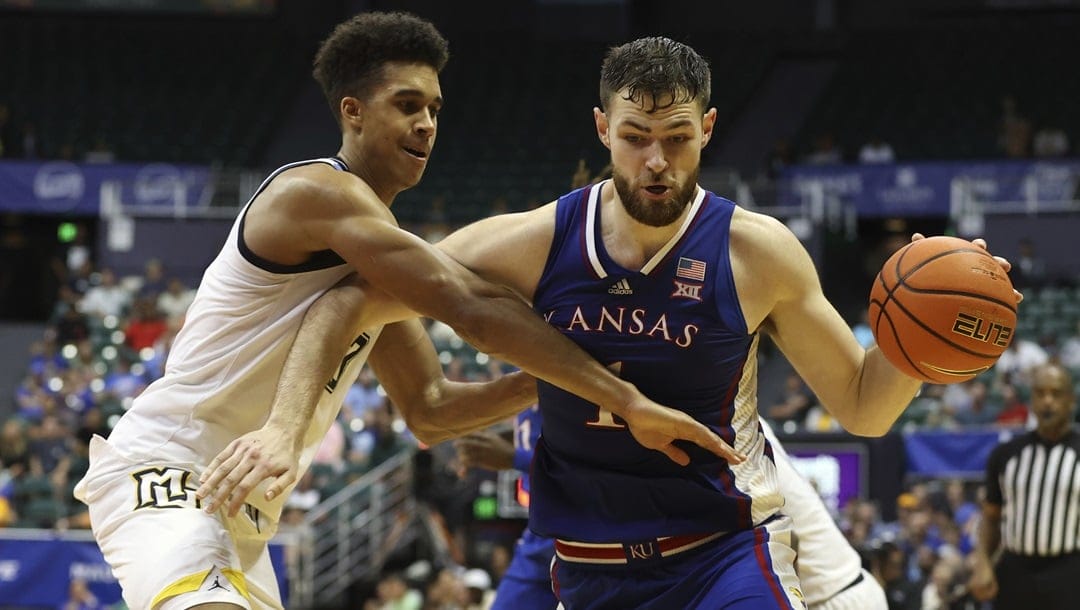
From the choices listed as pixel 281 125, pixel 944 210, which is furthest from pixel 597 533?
pixel 281 125

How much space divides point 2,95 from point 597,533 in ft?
79.6

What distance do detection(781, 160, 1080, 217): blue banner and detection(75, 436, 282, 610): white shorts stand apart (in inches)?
652

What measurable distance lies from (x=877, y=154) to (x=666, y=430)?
20098 millimetres

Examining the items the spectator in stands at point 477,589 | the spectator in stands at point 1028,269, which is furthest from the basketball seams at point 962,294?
the spectator in stands at point 1028,269

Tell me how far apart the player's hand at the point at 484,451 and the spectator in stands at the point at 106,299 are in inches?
583

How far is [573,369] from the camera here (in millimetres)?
3748

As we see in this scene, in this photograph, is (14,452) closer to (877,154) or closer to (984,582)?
(984,582)

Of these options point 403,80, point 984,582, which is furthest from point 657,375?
point 984,582

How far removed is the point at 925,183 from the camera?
2127 cm

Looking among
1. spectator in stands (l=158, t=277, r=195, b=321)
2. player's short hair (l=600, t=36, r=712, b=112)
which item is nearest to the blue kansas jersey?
player's short hair (l=600, t=36, r=712, b=112)

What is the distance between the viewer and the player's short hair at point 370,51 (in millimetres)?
4336

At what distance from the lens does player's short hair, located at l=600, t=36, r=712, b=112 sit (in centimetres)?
372

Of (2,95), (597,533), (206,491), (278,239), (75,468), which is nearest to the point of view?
(206,491)

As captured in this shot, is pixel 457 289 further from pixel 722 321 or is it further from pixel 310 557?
pixel 310 557
